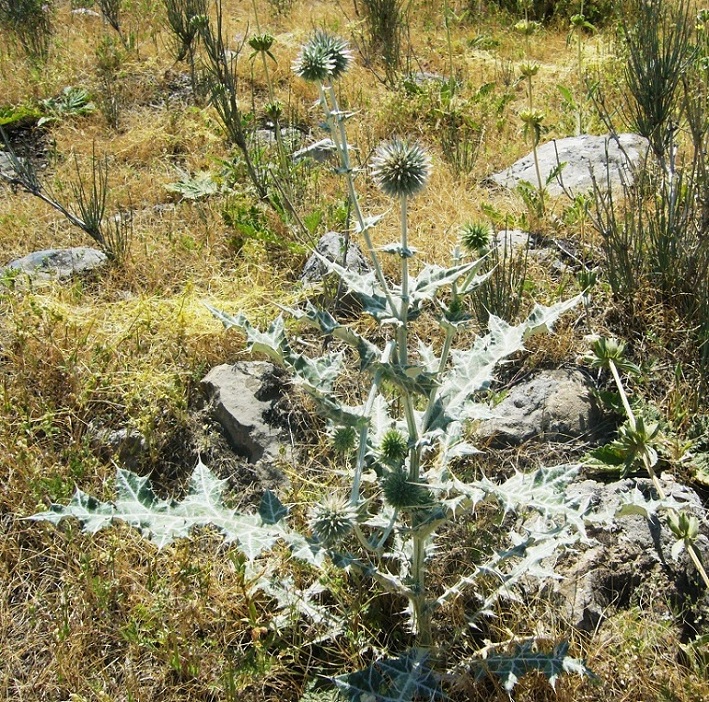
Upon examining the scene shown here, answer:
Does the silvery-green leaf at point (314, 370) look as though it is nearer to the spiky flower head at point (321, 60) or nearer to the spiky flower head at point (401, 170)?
the spiky flower head at point (401, 170)

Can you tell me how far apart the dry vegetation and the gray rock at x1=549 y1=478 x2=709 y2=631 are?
64 millimetres

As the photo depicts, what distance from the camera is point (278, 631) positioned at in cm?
261

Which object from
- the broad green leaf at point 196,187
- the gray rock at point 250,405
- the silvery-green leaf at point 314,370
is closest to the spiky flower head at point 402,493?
the silvery-green leaf at point 314,370

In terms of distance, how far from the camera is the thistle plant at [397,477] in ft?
7.03

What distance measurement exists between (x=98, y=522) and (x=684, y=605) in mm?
1927

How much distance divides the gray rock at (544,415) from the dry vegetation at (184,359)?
0.80 ft

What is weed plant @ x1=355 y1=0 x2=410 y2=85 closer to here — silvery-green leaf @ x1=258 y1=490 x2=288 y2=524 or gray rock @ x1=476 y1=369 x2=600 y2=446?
gray rock @ x1=476 y1=369 x2=600 y2=446

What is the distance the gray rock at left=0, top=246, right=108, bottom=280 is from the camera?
4285mm

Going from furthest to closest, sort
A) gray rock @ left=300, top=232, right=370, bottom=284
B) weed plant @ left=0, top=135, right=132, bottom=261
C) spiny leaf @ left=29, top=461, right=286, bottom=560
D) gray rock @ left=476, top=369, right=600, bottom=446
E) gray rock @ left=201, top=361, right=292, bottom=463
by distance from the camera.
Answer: weed plant @ left=0, top=135, right=132, bottom=261
gray rock @ left=300, top=232, right=370, bottom=284
gray rock @ left=201, top=361, right=292, bottom=463
gray rock @ left=476, top=369, right=600, bottom=446
spiny leaf @ left=29, top=461, right=286, bottom=560

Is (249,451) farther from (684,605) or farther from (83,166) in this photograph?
(83,166)

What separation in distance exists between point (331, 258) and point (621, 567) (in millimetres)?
2145

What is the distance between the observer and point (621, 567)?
8.63 feet

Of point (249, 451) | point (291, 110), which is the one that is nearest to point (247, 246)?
point (249, 451)

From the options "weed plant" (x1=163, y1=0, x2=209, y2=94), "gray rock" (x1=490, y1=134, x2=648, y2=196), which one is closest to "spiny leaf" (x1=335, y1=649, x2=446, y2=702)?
"gray rock" (x1=490, y1=134, x2=648, y2=196)
